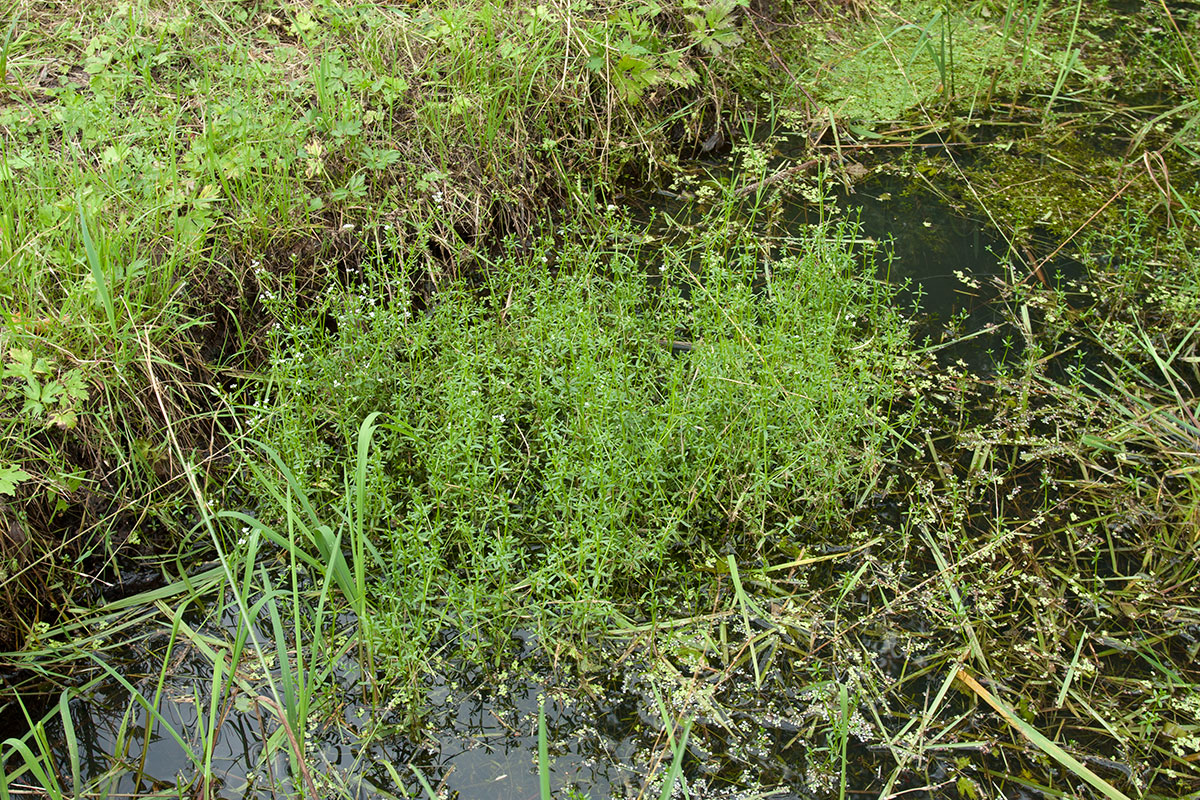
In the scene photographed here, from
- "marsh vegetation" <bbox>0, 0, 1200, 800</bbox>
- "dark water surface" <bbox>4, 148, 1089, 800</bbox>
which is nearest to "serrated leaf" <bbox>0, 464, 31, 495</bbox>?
"marsh vegetation" <bbox>0, 0, 1200, 800</bbox>

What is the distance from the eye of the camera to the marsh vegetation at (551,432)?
2.27 m

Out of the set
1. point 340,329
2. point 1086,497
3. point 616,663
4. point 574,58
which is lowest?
point 1086,497

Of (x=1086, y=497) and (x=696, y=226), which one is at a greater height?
(x=696, y=226)

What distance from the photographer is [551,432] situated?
2646 mm

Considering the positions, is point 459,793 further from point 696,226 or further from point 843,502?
point 696,226

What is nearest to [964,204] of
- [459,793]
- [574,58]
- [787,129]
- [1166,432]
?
[787,129]

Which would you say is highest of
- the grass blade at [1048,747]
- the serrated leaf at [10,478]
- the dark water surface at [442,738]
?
the serrated leaf at [10,478]

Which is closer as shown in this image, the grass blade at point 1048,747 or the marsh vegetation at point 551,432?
the grass blade at point 1048,747

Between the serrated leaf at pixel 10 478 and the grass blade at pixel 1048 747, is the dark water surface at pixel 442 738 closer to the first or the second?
the grass blade at pixel 1048 747

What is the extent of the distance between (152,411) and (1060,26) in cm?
462

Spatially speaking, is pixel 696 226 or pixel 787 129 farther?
pixel 787 129

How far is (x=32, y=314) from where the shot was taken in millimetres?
2611

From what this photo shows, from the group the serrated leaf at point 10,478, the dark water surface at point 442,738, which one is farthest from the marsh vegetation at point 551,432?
the serrated leaf at point 10,478

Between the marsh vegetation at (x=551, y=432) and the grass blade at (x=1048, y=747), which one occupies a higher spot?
the marsh vegetation at (x=551, y=432)
